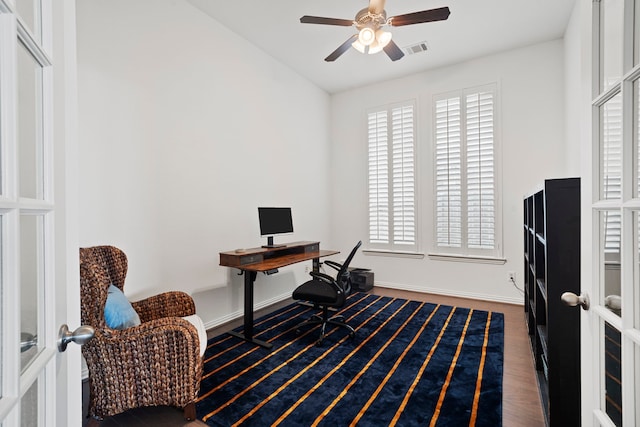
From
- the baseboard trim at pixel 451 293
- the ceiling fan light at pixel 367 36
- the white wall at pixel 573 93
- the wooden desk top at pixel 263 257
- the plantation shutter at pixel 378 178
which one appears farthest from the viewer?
the plantation shutter at pixel 378 178

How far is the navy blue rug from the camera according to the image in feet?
6.23

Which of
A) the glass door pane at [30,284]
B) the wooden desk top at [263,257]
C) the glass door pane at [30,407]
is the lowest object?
the wooden desk top at [263,257]

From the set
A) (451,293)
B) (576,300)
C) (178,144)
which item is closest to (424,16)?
(576,300)

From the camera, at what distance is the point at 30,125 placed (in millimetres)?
656

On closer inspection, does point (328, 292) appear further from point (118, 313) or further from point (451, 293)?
point (451, 293)

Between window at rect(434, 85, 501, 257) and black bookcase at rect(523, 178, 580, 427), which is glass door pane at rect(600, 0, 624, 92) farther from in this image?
window at rect(434, 85, 501, 257)

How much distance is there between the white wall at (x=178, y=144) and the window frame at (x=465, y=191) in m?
2.06

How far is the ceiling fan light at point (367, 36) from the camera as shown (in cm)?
257

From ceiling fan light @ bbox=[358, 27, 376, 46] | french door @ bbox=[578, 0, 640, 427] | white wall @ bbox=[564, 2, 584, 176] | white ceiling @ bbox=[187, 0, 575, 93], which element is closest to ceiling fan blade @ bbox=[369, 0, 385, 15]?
ceiling fan light @ bbox=[358, 27, 376, 46]

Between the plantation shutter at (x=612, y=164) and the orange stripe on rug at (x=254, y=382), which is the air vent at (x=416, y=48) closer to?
the plantation shutter at (x=612, y=164)

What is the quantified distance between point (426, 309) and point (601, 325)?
3054mm

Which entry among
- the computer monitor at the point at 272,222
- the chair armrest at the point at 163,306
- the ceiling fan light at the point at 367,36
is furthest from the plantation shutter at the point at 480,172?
the chair armrest at the point at 163,306

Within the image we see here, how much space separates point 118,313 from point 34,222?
1.42 m

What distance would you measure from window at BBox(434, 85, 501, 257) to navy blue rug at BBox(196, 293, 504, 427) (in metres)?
1.18
